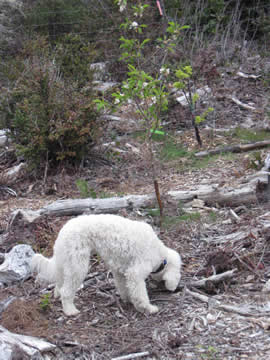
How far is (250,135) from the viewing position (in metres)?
10.1

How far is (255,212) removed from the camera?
5910 mm

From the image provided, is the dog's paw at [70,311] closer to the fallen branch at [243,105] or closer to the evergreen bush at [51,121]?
the evergreen bush at [51,121]

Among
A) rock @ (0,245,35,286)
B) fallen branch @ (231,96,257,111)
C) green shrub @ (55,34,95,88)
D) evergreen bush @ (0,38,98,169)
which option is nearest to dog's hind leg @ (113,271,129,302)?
rock @ (0,245,35,286)

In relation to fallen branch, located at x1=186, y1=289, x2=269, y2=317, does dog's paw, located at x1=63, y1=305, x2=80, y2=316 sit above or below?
below

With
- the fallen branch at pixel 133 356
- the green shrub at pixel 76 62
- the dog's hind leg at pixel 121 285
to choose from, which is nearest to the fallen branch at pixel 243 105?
the green shrub at pixel 76 62

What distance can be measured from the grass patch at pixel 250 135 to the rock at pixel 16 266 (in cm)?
626

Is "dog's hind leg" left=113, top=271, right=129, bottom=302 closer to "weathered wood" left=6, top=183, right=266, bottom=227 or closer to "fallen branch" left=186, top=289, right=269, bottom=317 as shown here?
"fallen branch" left=186, top=289, right=269, bottom=317

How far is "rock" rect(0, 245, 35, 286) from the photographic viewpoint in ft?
16.4

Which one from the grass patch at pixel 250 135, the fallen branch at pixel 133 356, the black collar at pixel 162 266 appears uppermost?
the black collar at pixel 162 266

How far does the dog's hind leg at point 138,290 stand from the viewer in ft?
13.5

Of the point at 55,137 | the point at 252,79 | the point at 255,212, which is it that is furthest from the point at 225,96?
the point at 255,212

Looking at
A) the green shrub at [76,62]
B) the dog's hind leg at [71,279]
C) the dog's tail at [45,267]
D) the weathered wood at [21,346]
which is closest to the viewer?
the weathered wood at [21,346]

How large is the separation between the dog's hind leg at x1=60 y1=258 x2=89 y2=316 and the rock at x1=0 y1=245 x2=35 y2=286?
3.54ft

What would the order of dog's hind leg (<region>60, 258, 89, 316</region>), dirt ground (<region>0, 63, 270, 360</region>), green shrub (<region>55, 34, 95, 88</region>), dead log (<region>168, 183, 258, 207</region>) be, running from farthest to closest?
green shrub (<region>55, 34, 95, 88</region>) → dead log (<region>168, 183, 258, 207</region>) → dog's hind leg (<region>60, 258, 89, 316</region>) → dirt ground (<region>0, 63, 270, 360</region>)
